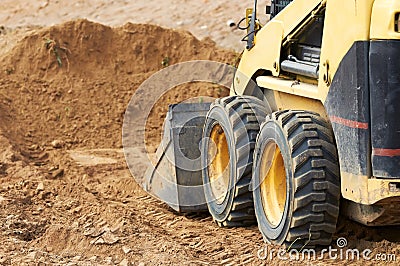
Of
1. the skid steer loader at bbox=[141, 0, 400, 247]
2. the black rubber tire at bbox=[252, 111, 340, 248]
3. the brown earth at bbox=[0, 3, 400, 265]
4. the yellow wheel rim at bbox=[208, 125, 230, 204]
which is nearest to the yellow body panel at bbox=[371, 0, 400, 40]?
the skid steer loader at bbox=[141, 0, 400, 247]

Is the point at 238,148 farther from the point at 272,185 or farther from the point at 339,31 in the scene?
the point at 339,31

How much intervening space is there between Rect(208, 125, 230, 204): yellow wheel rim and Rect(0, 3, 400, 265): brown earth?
1.20 feet

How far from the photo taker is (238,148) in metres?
7.40

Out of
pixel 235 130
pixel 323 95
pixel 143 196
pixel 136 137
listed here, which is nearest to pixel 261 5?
pixel 136 137

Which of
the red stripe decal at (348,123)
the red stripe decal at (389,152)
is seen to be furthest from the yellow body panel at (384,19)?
the red stripe decal at (389,152)

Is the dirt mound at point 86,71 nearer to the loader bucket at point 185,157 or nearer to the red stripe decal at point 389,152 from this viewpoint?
the loader bucket at point 185,157

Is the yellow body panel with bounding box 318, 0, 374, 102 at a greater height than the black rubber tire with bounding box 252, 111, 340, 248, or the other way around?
the yellow body panel with bounding box 318, 0, 374, 102

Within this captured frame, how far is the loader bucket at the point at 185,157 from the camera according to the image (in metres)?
8.49

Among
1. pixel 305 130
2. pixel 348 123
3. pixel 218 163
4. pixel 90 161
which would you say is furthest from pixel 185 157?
pixel 90 161

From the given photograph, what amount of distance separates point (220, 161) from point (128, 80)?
6.18m

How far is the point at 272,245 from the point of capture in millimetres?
6809

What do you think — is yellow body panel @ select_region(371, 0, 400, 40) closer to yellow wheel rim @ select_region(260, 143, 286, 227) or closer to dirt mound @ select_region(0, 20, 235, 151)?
yellow wheel rim @ select_region(260, 143, 286, 227)

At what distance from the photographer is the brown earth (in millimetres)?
6996

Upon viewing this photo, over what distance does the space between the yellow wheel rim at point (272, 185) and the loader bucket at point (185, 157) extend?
5.02 ft
